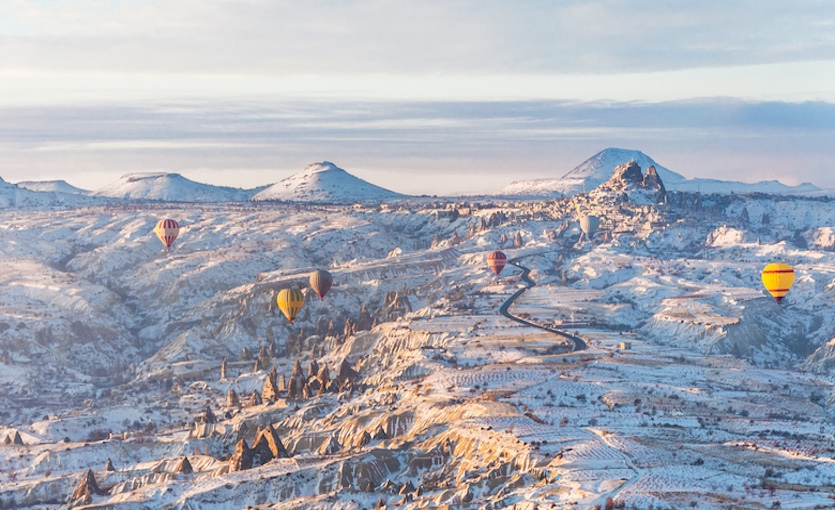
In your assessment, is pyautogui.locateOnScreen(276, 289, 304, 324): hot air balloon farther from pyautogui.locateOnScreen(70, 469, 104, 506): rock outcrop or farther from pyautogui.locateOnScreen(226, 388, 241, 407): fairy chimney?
pyautogui.locateOnScreen(70, 469, 104, 506): rock outcrop

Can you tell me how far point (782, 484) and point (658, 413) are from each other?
31388 millimetres

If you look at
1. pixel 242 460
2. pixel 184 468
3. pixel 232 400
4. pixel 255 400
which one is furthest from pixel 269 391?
pixel 242 460

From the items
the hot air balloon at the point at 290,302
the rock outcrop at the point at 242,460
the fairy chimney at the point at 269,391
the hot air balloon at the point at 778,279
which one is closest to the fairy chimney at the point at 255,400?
the fairy chimney at the point at 269,391

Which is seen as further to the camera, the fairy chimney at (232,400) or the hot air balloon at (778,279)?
the hot air balloon at (778,279)

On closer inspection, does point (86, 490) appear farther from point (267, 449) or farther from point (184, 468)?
point (267, 449)

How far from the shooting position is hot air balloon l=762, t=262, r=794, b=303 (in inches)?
7347

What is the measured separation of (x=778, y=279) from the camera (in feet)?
612

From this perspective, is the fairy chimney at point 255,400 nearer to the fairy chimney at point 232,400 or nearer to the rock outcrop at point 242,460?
the fairy chimney at point 232,400

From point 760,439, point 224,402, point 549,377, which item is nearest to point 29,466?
point 224,402

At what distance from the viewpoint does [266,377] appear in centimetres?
18550

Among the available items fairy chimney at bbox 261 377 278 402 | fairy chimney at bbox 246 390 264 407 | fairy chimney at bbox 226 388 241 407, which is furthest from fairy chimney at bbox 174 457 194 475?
fairy chimney at bbox 226 388 241 407

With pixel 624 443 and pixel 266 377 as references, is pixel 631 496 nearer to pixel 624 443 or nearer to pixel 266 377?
pixel 624 443

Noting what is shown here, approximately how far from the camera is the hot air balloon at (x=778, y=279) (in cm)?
18662

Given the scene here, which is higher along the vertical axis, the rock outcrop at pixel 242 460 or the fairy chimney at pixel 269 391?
the rock outcrop at pixel 242 460
